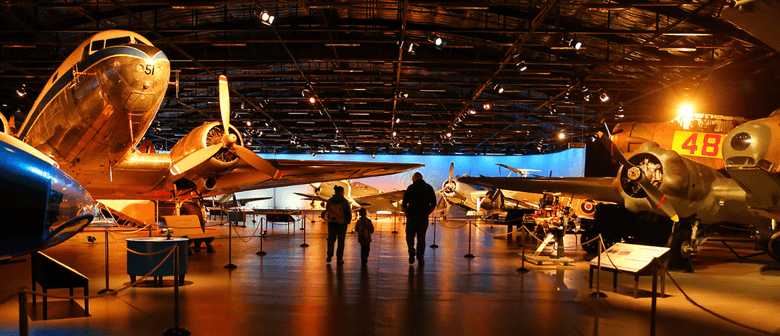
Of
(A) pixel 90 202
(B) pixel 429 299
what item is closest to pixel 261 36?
(B) pixel 429 299

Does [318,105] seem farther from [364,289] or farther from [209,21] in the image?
[364,289]

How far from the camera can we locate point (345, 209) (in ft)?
31.5

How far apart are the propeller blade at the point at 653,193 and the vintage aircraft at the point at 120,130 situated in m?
7.94

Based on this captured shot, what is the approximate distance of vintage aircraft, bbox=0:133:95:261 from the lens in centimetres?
260

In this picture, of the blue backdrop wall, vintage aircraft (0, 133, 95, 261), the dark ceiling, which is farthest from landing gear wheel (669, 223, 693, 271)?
the blue backdrop wall

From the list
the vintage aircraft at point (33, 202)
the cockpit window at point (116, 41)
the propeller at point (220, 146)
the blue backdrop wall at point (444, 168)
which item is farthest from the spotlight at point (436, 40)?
the blue backdrop wall at point (444, 168)

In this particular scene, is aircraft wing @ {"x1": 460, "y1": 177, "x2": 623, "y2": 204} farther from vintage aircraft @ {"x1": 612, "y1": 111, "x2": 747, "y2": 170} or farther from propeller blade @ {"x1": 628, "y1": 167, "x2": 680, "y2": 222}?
propeller blade @ {"x1": 628, "y1": 167, "x2": 680, "y2": 222}

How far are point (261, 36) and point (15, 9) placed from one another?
22.1 feet

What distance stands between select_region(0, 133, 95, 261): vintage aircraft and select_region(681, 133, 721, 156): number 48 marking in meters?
11.0

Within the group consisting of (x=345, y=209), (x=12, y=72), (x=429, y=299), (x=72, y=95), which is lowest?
(x=429, y=299)

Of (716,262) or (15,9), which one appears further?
(15,9)

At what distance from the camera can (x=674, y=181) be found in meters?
8.82

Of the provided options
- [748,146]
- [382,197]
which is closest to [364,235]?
[748,146]

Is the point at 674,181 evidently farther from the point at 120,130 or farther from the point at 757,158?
the point at 120,130
